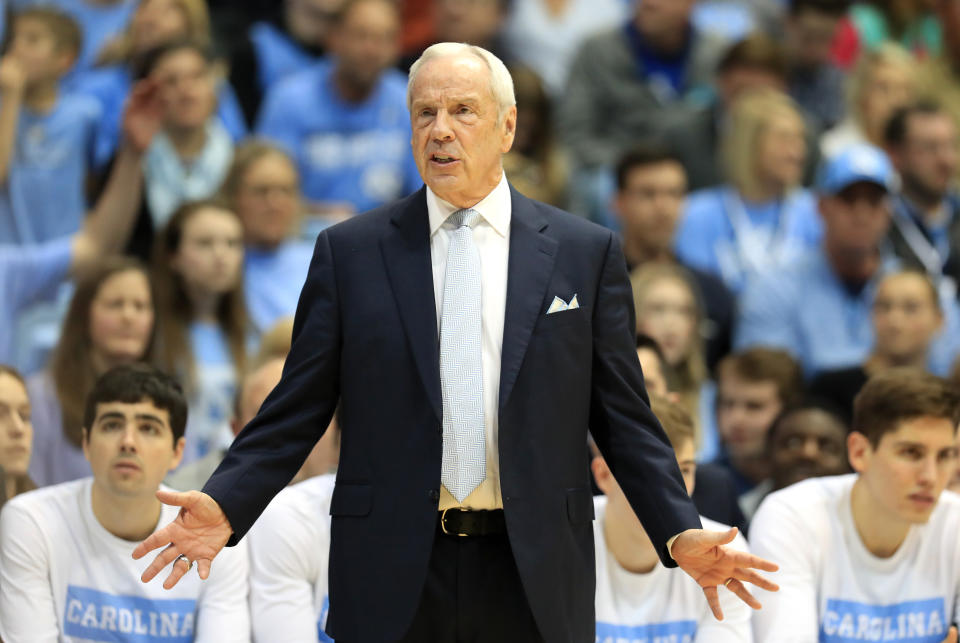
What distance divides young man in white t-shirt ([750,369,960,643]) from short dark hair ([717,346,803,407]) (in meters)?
1.49

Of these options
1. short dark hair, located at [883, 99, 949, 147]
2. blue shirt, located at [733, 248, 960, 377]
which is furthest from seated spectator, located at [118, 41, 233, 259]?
short dark hair, located at [883, 99, 949, 147]

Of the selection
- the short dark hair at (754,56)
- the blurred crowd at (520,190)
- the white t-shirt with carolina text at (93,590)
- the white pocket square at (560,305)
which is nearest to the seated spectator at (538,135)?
the blurred crowd at (520,190)

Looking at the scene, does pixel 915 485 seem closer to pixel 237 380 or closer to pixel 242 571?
pixel 242 571

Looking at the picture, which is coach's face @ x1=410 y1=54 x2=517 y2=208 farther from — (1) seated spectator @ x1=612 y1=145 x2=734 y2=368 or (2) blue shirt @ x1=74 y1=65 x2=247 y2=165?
(2) blue shirt @ x1=74 y1=65 x2=247 y2=165

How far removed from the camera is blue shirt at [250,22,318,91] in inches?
324

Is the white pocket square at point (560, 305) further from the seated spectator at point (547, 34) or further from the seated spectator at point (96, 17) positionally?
the seated spectator at point (547, 34)

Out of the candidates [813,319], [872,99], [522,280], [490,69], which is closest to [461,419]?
[522,280]

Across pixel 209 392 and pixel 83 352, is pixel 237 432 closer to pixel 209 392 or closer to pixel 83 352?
pixel 83 352

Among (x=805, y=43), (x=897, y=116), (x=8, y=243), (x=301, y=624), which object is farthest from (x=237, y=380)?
(x=805, y=43)

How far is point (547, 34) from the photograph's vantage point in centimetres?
905

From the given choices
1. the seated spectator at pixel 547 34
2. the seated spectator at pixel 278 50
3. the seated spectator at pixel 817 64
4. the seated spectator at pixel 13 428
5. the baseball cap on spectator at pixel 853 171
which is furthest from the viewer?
the seated spectator at pixel 817 64

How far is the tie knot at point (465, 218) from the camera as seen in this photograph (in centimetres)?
308

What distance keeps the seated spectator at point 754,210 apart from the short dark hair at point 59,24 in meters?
3.14

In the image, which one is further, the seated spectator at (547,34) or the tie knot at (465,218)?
the seated spectator at (547,34)
